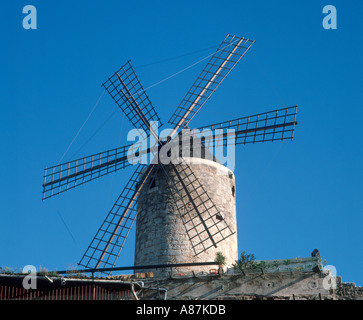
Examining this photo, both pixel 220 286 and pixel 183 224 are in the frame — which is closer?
pixel 220 286

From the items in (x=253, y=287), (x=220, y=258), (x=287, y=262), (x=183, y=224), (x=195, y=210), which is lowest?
(x=253, y=287)

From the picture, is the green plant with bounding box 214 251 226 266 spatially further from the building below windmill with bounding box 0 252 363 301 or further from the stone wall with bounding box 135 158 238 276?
the building below windmill with bounding box 0 252 363 301

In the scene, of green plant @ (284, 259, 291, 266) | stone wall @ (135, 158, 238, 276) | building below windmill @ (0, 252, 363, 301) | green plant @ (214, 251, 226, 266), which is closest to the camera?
building below windmill @ (0, 252, 363, 301)

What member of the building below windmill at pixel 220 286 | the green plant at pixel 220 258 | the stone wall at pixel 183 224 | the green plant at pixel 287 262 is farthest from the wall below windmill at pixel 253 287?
the green plant at pixel 220 258

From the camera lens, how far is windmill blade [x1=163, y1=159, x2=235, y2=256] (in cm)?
1900

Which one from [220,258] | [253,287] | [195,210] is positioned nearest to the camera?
[253,287]

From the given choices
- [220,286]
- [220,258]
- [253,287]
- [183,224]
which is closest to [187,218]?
[183,224]

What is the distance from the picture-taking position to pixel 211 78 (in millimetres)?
21594

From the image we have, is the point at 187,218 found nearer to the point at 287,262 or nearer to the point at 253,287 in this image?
the point at 287,262

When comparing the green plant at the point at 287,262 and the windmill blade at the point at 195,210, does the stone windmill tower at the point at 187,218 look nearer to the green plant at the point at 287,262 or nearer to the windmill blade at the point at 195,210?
the windmill blade at the point at 195,210

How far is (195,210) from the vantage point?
63.2 ft

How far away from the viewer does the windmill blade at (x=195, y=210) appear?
19.0 metres

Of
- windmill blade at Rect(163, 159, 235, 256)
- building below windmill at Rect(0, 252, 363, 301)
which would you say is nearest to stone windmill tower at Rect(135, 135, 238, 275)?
windmill blade at Rect(163, 159, 235, 256)
